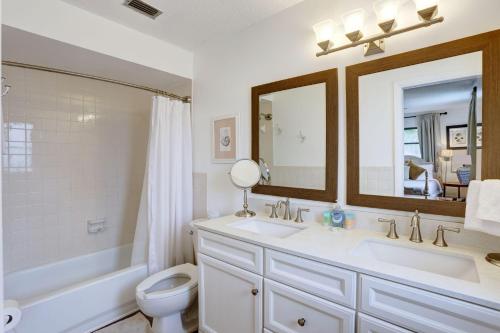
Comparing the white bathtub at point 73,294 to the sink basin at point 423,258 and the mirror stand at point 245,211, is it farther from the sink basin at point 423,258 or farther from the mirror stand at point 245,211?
the sink basin at point 423,258

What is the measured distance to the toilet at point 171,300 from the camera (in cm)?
172

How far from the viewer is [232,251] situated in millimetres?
1526

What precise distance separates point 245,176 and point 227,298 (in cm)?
84

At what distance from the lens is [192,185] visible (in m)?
2.61

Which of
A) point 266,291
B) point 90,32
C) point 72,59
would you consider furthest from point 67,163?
point 266,291

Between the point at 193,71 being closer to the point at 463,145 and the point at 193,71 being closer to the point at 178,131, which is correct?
the point at 178,131

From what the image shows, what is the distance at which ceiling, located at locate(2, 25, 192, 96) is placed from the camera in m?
1.77

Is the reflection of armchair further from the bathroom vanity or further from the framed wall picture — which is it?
the framed wall picture

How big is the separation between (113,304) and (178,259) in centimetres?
62

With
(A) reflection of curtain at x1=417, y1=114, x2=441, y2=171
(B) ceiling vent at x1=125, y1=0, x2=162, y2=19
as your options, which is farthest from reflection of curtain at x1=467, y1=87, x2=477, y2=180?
(B) ceiling vent at x1=125, y1=0, x2=162, y2=19

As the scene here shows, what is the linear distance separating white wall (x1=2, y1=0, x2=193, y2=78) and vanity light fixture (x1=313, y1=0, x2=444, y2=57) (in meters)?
1.39

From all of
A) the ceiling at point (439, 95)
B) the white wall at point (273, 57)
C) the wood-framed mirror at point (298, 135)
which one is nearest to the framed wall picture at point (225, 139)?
the white wall at point (273, 57)

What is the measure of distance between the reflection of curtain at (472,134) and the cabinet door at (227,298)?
3.87ft

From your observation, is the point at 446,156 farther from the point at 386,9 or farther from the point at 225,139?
the point at 225,139
